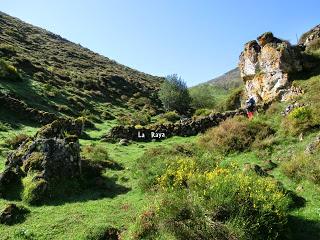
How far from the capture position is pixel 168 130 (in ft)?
115

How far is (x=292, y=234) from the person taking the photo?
14969mm

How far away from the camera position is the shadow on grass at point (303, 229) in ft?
48.8

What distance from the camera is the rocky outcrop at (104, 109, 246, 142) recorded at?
34.2m

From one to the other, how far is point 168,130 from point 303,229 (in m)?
20.5

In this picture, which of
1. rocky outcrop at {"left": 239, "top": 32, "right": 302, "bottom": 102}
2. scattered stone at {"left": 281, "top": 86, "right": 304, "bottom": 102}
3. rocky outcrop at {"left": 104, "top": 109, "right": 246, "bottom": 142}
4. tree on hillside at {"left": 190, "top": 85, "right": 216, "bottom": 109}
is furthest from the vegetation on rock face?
tree on hillside at {"left": 190, "top": 85, "right": 216, "bottom": 109}

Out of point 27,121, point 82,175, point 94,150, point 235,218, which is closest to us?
point 235,218

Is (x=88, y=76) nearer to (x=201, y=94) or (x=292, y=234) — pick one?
(x=201, y=94)

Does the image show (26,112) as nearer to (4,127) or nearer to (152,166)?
(4,127)

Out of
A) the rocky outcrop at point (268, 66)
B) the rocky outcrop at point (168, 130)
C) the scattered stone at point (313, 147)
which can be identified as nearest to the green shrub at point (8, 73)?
the rocky outcrop at point (168, 130)

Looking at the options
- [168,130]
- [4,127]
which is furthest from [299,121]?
[4,127]

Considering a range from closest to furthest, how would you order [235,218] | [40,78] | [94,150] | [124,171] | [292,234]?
[235,218] → [292,234] → [124,171] → [94,150] → [40,78]

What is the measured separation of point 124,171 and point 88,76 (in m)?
56.3

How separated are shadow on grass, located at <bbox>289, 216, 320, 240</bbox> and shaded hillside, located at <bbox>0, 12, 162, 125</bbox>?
90.3 ft

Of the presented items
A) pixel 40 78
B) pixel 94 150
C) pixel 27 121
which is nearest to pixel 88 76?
pixel 40 78
